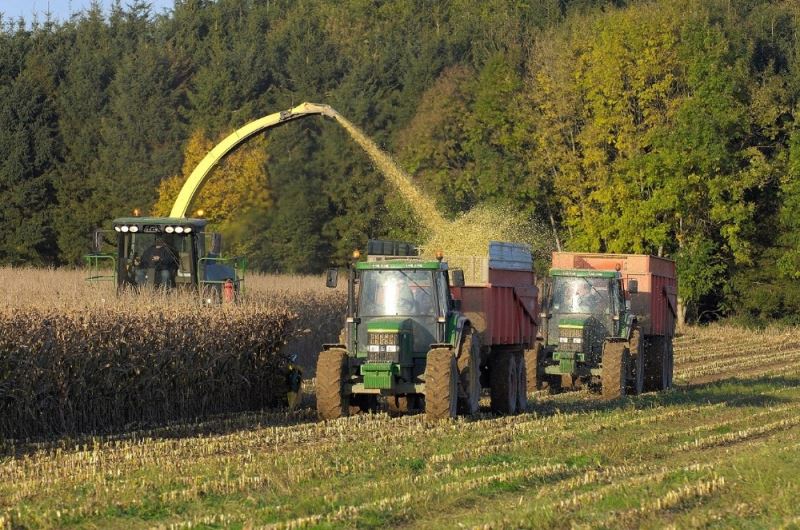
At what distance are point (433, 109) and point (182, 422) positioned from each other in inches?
1351

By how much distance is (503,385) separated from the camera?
782 inches

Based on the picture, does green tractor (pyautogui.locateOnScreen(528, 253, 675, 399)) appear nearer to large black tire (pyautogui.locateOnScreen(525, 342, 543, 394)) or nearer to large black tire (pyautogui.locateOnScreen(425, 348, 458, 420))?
large black tire (pyautogui.locateOnScreen(525, 342, 543, 394))

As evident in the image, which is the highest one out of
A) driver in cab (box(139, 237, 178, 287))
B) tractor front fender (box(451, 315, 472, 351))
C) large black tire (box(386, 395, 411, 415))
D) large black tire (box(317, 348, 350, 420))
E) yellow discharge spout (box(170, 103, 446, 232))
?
yellow discharge spout (box(170, 103, 446, 232))

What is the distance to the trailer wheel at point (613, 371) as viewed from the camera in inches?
933

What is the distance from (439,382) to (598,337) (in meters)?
8.36

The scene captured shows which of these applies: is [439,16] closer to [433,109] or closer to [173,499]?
[433,109]

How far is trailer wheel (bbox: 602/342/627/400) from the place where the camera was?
23.7m

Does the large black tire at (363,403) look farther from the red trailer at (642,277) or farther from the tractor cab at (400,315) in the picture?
the red trailer at (642,277)

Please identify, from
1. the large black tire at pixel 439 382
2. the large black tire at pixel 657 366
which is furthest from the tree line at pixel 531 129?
A: the large black tire at pixel 439 382

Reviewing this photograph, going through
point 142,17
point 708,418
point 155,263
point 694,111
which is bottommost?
point 708,418

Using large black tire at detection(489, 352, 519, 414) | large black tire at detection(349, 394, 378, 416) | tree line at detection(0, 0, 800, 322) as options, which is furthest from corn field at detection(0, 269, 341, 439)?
tree line at detection(0, 0, 800, 322)

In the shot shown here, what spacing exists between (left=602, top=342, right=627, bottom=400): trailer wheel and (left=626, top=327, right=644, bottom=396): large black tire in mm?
972

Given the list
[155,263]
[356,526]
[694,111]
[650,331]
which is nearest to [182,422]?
[155,263]

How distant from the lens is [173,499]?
11719 mm
